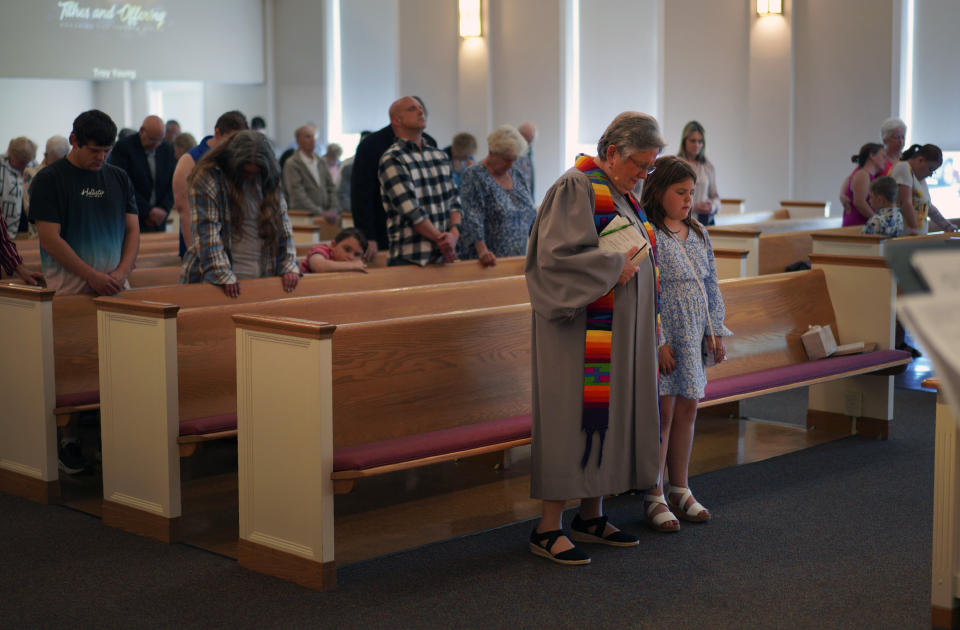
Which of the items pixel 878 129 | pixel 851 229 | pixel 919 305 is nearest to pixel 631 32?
pixel 878 129

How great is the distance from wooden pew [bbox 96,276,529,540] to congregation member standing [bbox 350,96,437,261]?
1.63m

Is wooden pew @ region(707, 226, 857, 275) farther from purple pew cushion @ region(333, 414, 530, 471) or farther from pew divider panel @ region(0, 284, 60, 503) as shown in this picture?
pew divider panel @ region(0, 284, 60, 503)

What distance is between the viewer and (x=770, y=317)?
17.2ft

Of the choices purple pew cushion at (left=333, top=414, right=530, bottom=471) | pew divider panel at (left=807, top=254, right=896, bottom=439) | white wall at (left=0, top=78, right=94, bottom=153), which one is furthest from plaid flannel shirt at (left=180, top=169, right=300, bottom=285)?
white wall at (left=0, top=78, right=94, bottom=153)

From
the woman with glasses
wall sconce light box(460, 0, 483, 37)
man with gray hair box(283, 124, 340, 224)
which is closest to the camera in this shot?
the woman with glasses

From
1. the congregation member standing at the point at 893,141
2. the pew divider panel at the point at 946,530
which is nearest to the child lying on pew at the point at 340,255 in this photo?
the pew divider panel at the point at 946,530

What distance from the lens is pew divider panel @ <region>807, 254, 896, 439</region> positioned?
17.6 ft

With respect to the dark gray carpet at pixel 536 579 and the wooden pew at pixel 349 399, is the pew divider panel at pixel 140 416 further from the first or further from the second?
the wooden pew at pixel 349 399

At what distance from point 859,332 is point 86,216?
12.4 feet

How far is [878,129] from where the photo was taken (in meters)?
9.97

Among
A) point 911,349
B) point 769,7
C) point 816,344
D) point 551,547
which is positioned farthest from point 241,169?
point 769,7

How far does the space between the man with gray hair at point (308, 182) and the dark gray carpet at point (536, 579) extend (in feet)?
19.2

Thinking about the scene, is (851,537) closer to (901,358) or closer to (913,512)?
(913,512)

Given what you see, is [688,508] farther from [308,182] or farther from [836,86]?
[836,86]
